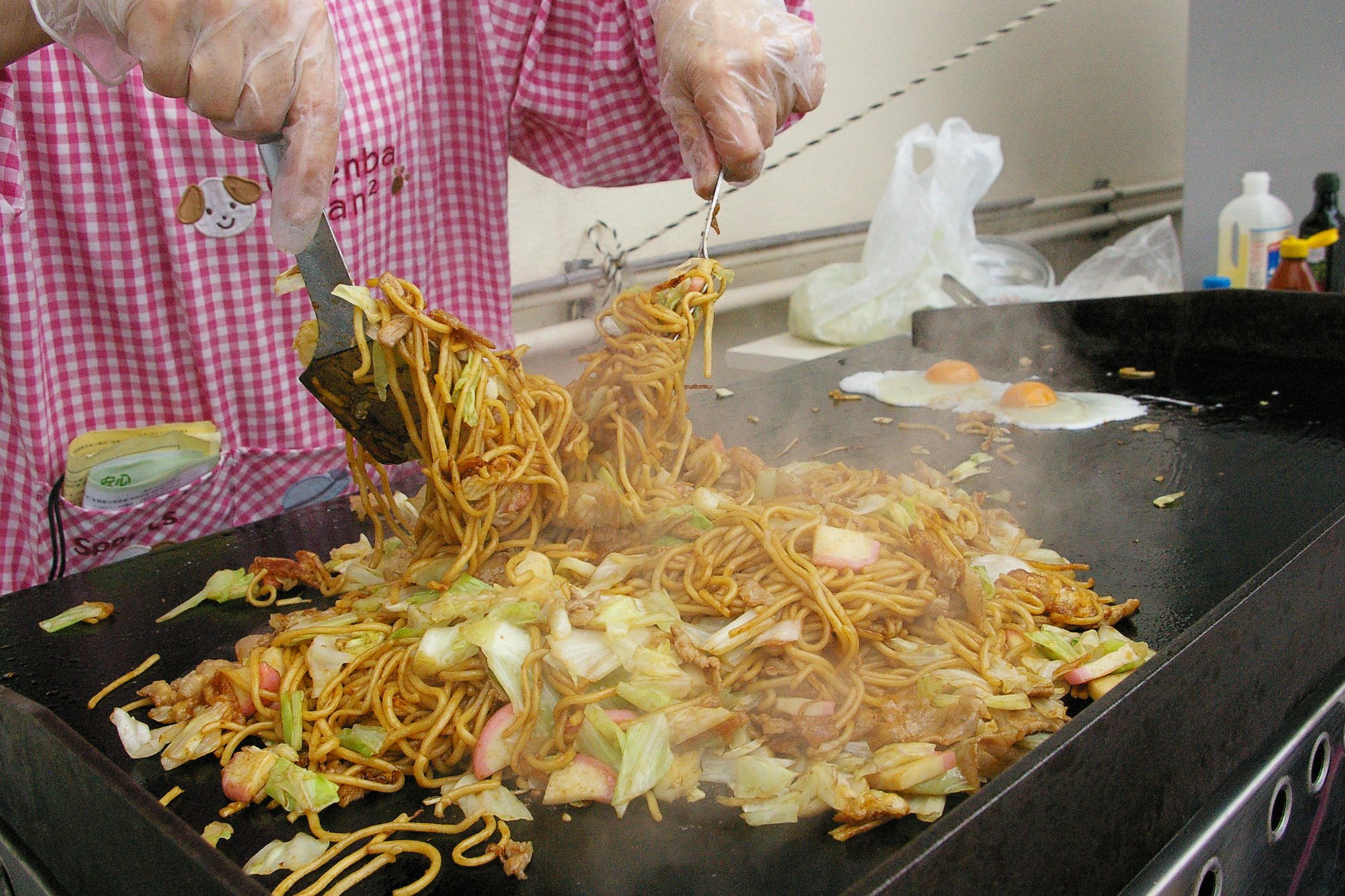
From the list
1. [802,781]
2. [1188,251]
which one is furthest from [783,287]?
[802,781]

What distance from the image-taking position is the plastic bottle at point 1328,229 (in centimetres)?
352

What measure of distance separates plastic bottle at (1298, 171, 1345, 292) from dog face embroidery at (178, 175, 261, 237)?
3.67 m

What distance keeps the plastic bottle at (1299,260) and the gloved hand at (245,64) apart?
3.32 m

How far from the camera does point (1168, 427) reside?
2.55m

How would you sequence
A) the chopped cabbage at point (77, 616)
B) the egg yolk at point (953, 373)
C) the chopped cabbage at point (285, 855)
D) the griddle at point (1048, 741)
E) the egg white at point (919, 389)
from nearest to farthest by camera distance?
the griddle at point (1048, 741) < the chopped cabbage at point (285, 855) < the chopped cabbage at point (77, 616) < the egg white at point (919, 389) < the egg yolk at point (953, 373)

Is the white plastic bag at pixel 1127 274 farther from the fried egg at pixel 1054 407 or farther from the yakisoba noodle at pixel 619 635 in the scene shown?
the yakisoba noodle at pixel 619 635

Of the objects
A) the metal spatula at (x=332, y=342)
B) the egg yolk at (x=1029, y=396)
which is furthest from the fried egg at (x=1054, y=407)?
the metal spatula at (x=332, y=342)

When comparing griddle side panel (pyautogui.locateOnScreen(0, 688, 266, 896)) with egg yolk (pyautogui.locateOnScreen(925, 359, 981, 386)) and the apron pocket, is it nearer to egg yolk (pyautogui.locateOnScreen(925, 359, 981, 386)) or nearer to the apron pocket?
the apron pocket

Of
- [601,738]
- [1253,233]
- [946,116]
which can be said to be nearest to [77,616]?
[601,738]

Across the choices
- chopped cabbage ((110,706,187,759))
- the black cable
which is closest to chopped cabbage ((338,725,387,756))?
chopped cabbage ((110,706,187,759))

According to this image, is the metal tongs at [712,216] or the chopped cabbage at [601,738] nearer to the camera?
the chopped cabbage at [601,738]

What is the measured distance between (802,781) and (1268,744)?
83 cm

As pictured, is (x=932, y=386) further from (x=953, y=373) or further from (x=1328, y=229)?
(x=1328, y=229)

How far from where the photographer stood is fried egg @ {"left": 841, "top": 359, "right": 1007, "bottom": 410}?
2896mm
